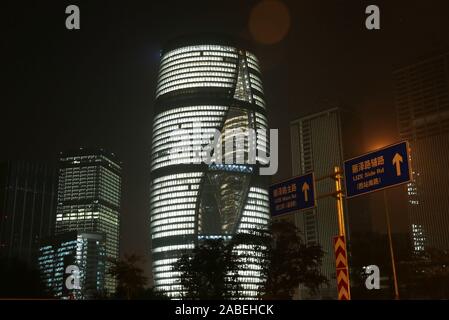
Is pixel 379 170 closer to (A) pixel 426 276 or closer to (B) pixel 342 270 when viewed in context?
(B) pixel 342 270

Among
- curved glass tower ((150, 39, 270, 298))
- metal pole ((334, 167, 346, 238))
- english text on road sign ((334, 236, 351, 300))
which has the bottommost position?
english text on road sign ((334, 236, 351, 300))

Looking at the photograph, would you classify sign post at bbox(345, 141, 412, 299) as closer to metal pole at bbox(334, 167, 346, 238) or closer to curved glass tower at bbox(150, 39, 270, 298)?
metal pole at bbox(334, 167, 346, 238)

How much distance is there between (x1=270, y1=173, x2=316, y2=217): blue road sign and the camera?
26875mm

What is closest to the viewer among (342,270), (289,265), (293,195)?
(342,270)

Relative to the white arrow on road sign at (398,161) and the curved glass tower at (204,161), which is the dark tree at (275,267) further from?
the curved glass tower at (204,161)

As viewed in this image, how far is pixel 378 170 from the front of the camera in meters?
23.6

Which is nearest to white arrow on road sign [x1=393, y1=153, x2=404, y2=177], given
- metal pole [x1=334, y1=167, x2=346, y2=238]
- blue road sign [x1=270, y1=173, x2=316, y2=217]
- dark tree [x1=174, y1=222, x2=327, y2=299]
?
metal pole [x1=334, y1=167, x2=346, y2=238]

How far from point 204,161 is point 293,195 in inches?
6198

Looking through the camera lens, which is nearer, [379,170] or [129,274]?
[379,170]

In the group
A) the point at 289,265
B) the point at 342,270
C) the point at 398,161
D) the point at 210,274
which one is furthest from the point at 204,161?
the point at 398,161

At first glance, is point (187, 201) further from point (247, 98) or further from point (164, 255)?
point (247, 98)

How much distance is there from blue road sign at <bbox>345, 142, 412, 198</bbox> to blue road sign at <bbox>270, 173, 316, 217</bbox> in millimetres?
2329

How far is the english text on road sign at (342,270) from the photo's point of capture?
22812 millimetres

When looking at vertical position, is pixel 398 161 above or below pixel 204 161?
below
